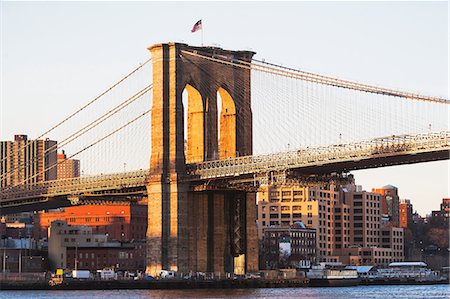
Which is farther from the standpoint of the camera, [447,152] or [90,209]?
[90,209]

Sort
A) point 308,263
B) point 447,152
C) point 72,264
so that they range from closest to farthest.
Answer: point 447,152 → point 72,264 → point 308,263

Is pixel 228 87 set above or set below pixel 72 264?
above

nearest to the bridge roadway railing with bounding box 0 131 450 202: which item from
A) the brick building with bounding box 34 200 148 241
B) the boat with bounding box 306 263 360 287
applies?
the boat with bounding box 306 263 360 287

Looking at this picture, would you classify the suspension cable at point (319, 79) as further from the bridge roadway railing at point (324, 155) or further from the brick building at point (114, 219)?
the brick building at point (114, 219)

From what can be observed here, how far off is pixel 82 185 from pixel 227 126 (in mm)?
13456

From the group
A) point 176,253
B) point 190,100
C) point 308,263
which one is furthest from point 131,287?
point 308,263

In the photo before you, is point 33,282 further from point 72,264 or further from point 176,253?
point 72,264

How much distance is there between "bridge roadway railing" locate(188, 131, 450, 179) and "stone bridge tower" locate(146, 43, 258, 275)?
8.03 ft

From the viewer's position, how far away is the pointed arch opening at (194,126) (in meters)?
109

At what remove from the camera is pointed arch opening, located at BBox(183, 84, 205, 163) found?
10875cm

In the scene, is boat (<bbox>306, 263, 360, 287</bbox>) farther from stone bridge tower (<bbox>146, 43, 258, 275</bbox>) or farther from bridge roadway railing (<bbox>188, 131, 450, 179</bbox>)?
bridge roadway railing (<bbox>188, 131, 450, 179</bbox>)

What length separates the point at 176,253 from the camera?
10575 cm

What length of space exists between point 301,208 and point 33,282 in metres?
84.4

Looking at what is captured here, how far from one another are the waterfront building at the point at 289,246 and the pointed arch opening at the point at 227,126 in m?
49.4
